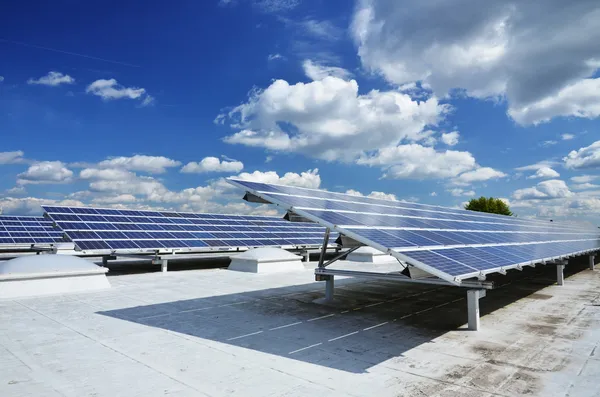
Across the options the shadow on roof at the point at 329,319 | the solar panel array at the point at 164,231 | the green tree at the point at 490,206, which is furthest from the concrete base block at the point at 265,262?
the green tree at the point at 490,206

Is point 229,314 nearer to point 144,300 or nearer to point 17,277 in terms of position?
point 144,300

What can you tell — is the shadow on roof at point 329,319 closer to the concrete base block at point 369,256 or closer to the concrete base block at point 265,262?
the concrete base block at point 265,262

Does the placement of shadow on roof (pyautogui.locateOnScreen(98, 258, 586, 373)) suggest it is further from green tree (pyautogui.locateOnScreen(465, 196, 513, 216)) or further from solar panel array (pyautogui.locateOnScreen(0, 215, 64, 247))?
green tree (pyautogui.locateOnScreen(465, 196, 513, 216))

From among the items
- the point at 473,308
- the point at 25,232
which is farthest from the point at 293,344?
the point at 25,232

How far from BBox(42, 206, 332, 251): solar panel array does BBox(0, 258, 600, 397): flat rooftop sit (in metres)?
7.29

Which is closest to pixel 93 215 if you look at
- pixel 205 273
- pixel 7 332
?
pixel 205 273

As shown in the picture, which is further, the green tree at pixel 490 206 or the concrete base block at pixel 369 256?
the green tree at pixel 490 206

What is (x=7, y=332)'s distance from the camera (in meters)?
12.2

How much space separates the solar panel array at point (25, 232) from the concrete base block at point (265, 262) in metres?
16.9

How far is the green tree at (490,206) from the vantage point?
107 meters

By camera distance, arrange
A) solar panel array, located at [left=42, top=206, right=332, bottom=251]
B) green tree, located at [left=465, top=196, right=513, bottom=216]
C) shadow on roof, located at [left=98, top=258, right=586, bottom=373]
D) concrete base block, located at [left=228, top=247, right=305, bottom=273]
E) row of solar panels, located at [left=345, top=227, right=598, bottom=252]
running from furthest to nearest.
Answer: green tree, located at [left=465, top=196, right=513, bottom=216] → concrete base block, located at [left=228, top=247, right=305, bottom=273] → solar panel array, located at [left=42, top=206, right=332, bottom=251] → row of solar panels, located at [left=345, top=227, right=598, bottom=252] → shadow on roof, located at [left=98, top=258, right=586, bottom=373]

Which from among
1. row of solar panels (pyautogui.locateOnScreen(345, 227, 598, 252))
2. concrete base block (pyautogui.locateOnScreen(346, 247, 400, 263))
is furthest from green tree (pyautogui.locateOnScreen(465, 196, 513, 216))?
row of solar panels (pyautogui.locateOnScreen(345, 227, 598, 252))

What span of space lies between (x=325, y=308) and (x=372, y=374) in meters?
7.49

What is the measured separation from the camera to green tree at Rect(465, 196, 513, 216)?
106562mm
